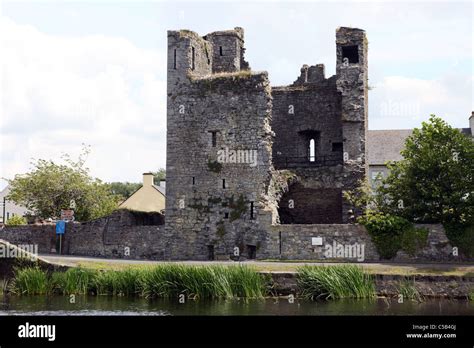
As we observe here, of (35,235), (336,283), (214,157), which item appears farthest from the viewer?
(35,235)

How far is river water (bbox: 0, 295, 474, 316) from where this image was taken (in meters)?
23.3

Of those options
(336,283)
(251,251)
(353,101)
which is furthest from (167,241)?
(336,283)

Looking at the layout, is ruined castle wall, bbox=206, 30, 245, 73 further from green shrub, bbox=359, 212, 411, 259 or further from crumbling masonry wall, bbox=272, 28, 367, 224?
green shrub, bbox=359, 212, 411, 259

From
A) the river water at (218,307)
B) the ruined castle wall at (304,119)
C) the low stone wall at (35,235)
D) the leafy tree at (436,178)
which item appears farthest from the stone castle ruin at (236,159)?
the river water at (218,307)

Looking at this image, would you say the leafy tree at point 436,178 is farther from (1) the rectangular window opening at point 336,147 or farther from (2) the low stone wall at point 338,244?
(1) the rectangular window opening at point 336,147

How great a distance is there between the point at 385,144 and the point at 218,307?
135 ft

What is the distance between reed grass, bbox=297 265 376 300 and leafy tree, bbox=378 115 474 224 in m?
8.20

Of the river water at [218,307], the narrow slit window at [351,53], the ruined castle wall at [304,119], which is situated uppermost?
the narrow slit window at [351,53]

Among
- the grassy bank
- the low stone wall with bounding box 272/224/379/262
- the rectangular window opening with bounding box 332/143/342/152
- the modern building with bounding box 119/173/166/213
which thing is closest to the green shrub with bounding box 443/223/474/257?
the low stone wall with bounding box 272/224/379/262

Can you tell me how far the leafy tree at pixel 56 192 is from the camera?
51.7 m

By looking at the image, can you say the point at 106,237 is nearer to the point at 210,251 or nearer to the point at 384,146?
the point at 210,251

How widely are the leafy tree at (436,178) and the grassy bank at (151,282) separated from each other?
1036 centimetres

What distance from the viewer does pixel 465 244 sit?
3350 centimetres

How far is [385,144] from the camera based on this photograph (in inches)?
2489
